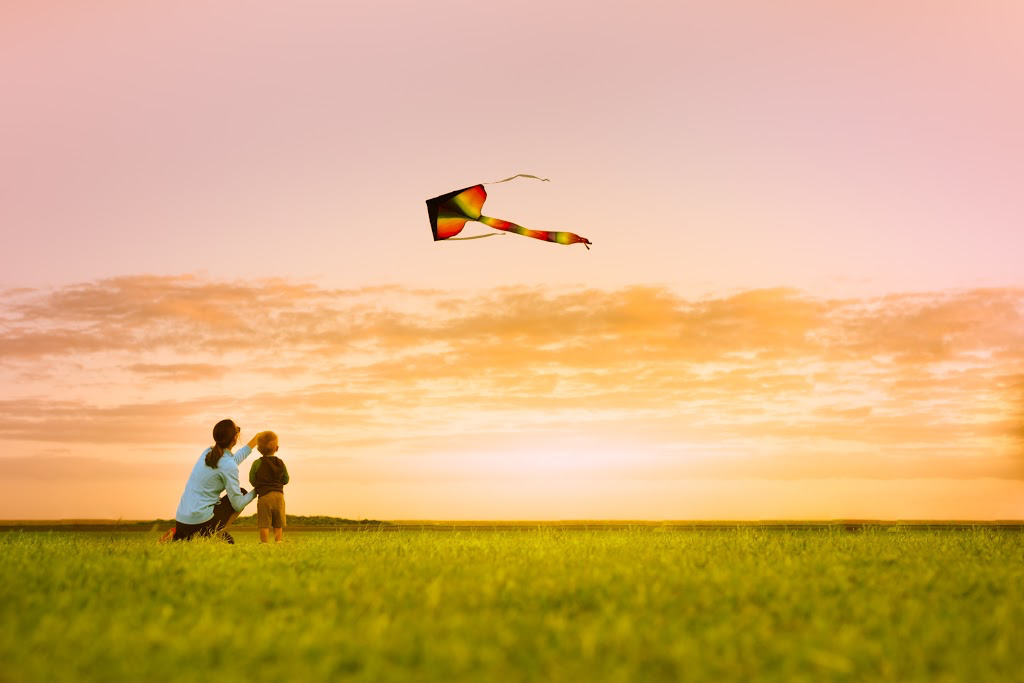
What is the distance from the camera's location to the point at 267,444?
631 inches

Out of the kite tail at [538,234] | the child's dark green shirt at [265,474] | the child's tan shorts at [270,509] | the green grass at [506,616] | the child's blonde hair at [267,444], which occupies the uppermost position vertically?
the kite tail at [538,234]

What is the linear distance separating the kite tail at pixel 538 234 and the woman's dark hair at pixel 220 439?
18.3 ft

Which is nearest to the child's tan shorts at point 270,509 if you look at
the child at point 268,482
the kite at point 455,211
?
the child at point 268,482

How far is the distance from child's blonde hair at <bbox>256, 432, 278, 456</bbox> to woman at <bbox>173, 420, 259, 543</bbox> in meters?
0.12

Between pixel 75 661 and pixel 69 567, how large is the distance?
17.0 feet

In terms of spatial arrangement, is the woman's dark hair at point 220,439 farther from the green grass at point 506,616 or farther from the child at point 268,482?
the green grass at point 506,616

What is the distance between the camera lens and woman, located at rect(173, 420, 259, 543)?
1509 cm

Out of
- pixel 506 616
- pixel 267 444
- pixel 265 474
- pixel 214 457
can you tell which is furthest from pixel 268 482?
pixel 506 616

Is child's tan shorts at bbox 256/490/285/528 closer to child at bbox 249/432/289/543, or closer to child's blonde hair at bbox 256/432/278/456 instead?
child at bbox 249/432/289/543

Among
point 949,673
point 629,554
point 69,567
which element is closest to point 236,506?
point 69,567

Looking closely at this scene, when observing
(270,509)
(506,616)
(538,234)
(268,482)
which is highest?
(538,234)

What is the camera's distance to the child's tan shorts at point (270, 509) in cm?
1617

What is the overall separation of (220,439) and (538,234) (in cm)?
639

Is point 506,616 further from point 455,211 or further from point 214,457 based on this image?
point 214,457
